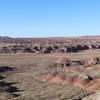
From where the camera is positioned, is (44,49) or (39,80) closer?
(39,80)

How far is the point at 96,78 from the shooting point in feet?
164

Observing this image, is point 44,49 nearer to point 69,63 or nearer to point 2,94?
point 69,63

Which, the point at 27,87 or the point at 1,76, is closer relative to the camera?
the point at 27,87

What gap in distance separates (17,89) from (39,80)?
936cm

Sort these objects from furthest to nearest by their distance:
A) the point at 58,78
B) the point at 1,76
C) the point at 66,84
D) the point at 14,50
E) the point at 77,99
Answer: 1. the point at 14,50
2. the point at 1,76
3. the point at 58,78
4. the point at 66,84
5. the point at 77,99

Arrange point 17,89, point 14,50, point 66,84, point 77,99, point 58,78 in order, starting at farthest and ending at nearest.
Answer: point 14,50 → point 58,78 → point 66,84 → point 17,89 → point 77,99

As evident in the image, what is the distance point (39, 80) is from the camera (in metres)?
53.9

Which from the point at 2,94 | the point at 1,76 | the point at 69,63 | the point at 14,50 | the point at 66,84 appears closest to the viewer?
the point at 2,94

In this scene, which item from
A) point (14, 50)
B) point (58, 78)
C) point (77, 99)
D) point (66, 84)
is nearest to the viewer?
point (77, 99)

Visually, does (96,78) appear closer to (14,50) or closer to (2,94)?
(2,94)

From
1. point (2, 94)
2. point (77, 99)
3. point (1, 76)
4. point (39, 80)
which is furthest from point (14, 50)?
point (77, 99)

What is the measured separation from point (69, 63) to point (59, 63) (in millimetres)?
3904

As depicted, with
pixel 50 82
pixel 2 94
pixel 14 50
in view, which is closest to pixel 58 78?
pixel 50 82

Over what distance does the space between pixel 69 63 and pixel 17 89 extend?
3631 cm
